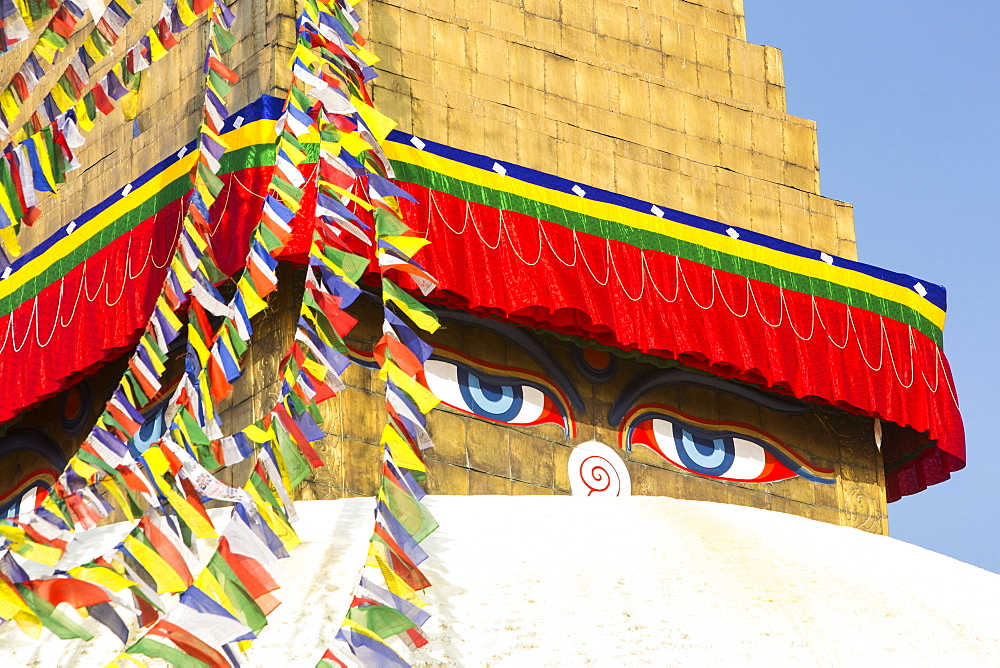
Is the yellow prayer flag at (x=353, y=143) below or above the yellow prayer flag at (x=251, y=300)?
above

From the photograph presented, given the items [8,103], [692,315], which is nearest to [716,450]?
[692,315]

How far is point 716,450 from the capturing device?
1197 centimetres

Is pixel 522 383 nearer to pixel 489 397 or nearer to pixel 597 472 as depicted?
pixel 489 397

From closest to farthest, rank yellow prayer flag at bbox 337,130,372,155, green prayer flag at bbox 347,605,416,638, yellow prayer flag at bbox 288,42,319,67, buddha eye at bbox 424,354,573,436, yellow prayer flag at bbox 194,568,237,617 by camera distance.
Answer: yellow prayer flag at bbox 194,568,237,617 < green prayer flag at bbox 347,605,416,638 < yellow prayer flag at bbox 337,130,372,155 < yellow prayer flag at bbox 288,42,319,67 < buddha eye at bbox 424,354,573,436

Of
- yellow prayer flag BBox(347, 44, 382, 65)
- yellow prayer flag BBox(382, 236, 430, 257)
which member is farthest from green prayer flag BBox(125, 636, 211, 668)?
yellow prayer flag BBox(347, 44, 382, 65)

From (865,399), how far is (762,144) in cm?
245

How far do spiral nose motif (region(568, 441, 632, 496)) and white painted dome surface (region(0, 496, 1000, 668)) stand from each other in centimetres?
106

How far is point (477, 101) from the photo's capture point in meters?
11.9

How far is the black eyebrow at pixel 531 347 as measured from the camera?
1110 cm

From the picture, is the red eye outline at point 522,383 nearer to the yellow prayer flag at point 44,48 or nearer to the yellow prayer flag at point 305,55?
the yellow prayer flag at point 305,55

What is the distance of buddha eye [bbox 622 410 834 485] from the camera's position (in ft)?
38.4

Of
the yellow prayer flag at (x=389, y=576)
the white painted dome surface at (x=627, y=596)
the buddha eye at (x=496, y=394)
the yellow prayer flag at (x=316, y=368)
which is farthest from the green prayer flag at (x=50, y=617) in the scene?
the buddha eye at (x=496, y=394)

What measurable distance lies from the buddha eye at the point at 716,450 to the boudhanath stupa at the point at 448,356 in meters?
0.03

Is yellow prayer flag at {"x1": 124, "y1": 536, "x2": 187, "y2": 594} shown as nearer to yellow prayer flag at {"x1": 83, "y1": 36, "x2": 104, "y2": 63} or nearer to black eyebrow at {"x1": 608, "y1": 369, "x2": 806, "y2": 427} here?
yellow prayer flag at {"x1": 83, "y1": 36, "x2": 104, "y2": 63}
